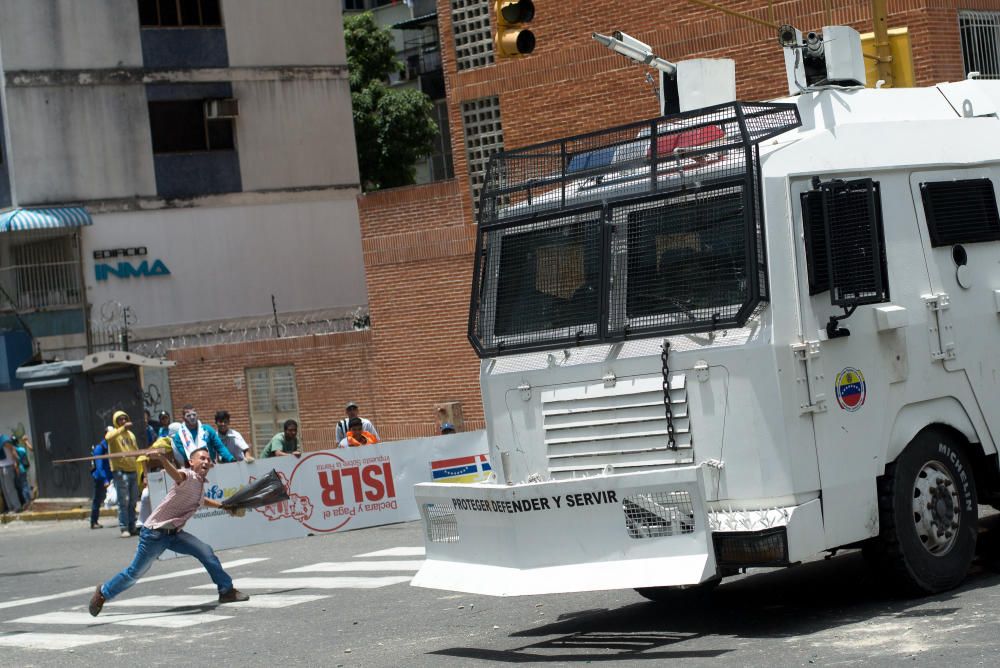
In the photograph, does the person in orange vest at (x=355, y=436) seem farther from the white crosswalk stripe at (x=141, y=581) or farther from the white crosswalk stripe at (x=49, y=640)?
the white crosswalk stripe at (x=49, y=640)

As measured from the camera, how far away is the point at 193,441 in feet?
63.1

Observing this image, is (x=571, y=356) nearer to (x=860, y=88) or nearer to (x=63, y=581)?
(x=860, y=88)

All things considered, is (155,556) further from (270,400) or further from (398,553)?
(270,400)

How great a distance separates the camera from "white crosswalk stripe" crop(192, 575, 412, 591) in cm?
1365

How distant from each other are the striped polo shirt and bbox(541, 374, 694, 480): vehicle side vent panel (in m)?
4.52

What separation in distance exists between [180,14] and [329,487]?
20.7 metres

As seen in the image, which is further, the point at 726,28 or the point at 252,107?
the point at 252,107

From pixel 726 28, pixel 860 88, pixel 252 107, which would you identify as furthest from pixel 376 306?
pixel 860 88

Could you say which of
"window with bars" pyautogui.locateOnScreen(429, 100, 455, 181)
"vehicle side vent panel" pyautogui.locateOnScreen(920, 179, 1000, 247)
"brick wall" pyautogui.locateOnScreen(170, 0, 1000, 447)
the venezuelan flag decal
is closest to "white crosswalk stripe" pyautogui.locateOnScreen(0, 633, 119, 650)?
the venezuelan flag decal

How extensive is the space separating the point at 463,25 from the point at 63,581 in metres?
13.0

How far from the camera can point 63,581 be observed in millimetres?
16469

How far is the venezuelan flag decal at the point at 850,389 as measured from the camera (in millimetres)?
9141

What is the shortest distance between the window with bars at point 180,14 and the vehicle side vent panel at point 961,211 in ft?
95.4

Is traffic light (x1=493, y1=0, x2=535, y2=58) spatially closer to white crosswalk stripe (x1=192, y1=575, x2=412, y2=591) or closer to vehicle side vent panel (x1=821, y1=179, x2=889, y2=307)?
white crosswalk stripe (x1=192, y1=575, x2=412, y2=591)
